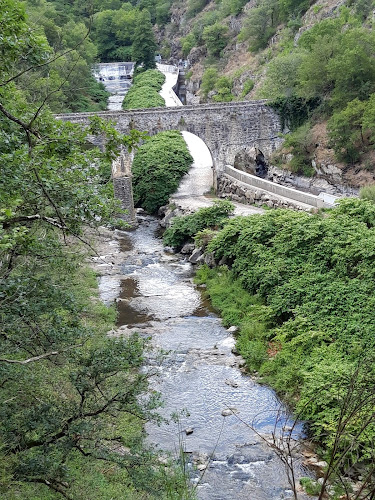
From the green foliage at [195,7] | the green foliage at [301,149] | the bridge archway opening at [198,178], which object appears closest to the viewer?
the bridge archway opening at [198,178]

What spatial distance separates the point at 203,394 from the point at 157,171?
2027 cm

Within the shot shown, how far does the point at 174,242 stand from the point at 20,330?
1866 centimetres

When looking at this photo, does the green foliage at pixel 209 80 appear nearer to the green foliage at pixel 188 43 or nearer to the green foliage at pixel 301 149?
the green foliage at pixel 188 43

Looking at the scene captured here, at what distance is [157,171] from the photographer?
31.3 m

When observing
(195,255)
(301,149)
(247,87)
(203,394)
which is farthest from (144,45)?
(203,394)

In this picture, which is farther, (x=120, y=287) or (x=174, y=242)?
(x=174, y=242)

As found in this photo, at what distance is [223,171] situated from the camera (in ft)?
110

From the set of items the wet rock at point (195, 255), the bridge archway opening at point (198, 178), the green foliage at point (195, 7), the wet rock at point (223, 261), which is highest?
the green foliage at point (195, 7)

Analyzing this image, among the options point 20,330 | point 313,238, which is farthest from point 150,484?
point 313,238

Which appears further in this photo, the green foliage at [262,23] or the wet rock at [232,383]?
the green foliage at [262,23]

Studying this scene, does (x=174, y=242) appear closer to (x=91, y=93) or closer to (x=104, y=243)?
(x=104, y=243)

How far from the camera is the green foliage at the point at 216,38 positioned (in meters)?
59.4

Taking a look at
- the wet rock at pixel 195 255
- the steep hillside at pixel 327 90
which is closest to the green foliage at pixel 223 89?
the steep hillside at pixel 327 90

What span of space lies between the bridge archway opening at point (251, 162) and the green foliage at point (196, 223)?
11658mm
